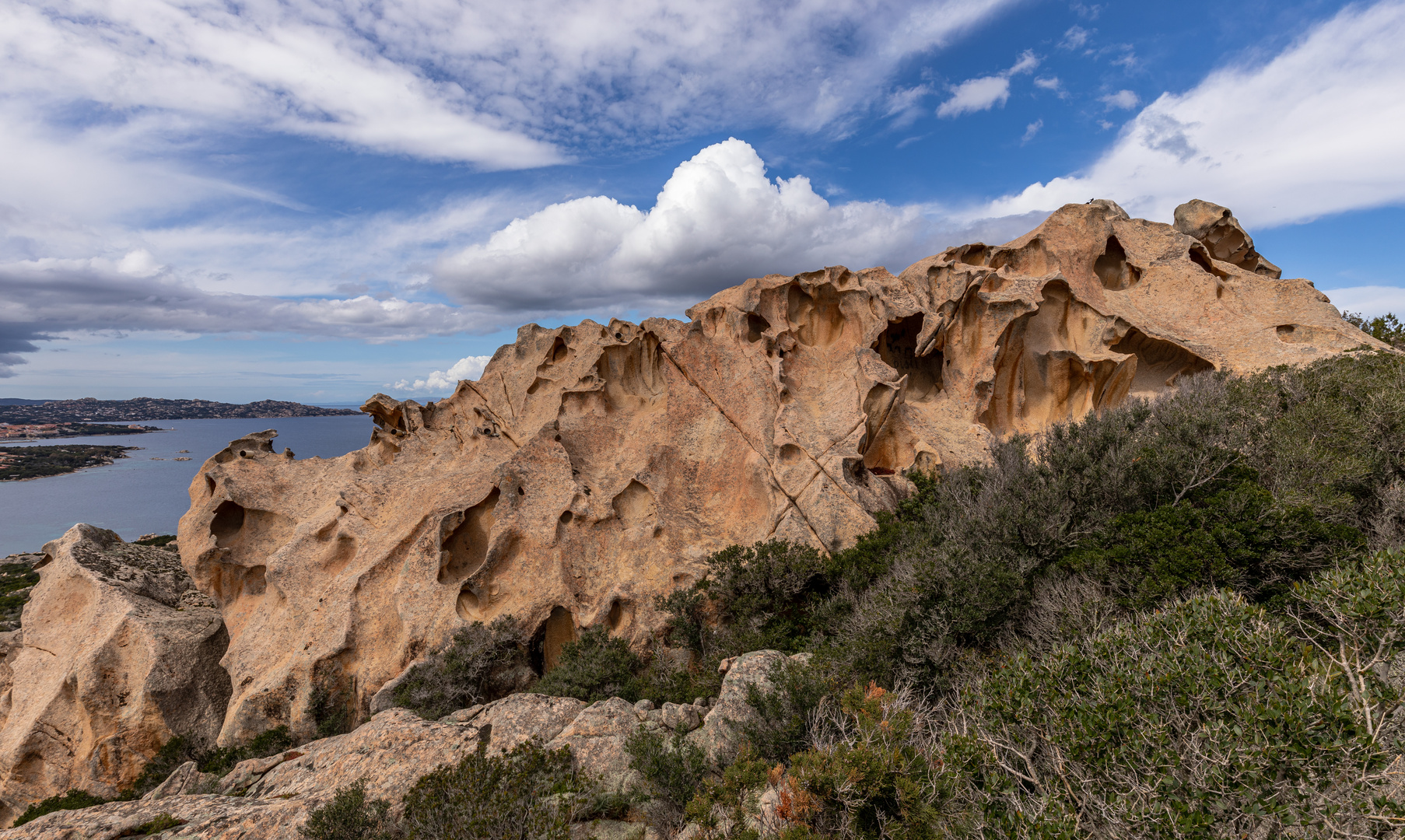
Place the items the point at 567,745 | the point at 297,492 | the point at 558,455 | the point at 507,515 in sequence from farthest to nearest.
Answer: the point at 297,492 → the point at 558,455 → the point at 507,515 → the point at 567,745

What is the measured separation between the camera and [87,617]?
55.6 feet

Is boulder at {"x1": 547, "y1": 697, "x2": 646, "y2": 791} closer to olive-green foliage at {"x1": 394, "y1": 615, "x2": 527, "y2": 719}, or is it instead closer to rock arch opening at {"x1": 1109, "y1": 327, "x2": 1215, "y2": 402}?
olive-green foliage at {"x1": 394, "y1": 615, "x2": 527, "y2": 719}

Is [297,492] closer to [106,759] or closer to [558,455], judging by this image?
[106,759]

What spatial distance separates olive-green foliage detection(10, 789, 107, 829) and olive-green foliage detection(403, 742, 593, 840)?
11.3 meters

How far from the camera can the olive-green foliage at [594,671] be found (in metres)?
13.0

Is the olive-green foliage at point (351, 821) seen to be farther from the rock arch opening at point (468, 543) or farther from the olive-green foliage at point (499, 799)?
the rock arch opening at point (468, 543)

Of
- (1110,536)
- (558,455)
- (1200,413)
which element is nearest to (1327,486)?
(1200,413)

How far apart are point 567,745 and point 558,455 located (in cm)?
911

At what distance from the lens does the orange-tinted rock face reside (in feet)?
51.8

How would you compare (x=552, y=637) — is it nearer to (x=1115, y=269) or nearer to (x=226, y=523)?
(x=226, y=523)

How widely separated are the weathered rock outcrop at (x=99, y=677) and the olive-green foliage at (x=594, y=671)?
390 inches

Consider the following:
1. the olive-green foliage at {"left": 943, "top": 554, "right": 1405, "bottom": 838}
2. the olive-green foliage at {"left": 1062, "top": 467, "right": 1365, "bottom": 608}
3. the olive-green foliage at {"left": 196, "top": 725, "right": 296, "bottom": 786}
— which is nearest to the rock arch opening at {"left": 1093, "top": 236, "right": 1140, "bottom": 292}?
the olive-green foliage at {"left": 1062, "top": 467, "right": 1365, "bottom": 608}

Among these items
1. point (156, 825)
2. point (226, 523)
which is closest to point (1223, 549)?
point (156, 825)

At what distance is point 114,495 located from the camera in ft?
286
